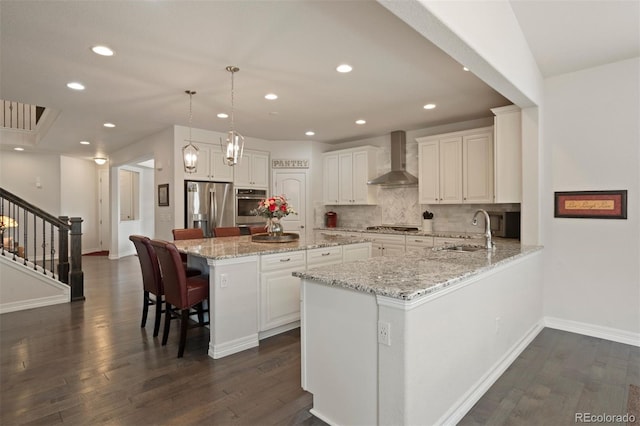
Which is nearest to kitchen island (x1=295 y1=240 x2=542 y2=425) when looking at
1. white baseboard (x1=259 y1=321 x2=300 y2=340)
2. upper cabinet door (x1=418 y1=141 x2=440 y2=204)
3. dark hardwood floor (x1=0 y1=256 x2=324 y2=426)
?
dark hardwood floor (x1=0 y1=256 x2=324 y2=426)

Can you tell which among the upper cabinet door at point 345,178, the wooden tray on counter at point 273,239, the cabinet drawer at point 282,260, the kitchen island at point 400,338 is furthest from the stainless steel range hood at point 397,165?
the kitchen island at point 400,338

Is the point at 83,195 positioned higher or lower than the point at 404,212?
higher

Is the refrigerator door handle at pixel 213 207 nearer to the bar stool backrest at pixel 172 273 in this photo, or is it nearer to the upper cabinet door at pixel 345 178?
the upper cabinet door at pixel 345 178

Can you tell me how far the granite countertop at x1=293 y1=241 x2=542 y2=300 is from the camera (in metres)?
1.65

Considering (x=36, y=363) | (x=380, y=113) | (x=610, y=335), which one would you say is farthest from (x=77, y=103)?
(x=610, y=335)

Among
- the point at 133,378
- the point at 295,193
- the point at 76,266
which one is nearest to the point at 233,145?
the point at 133,378

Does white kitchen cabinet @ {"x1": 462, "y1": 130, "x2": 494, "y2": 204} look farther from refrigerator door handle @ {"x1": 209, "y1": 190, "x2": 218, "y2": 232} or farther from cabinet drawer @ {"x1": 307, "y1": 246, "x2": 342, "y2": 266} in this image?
refrigerator door handle @ {"x1": 209, "y1": 190, "x2": 218, "y2": 232}

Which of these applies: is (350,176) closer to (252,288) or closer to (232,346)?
(252,288)

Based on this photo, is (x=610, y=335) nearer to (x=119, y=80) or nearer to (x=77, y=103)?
(x=119, y=80)

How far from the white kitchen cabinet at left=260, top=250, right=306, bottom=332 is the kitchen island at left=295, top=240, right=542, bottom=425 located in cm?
109

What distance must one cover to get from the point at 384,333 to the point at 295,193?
507 centimetres

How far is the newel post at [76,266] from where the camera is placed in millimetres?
4547

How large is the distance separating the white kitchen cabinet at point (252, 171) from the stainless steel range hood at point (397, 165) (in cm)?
207

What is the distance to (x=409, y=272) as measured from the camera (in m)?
2.01
